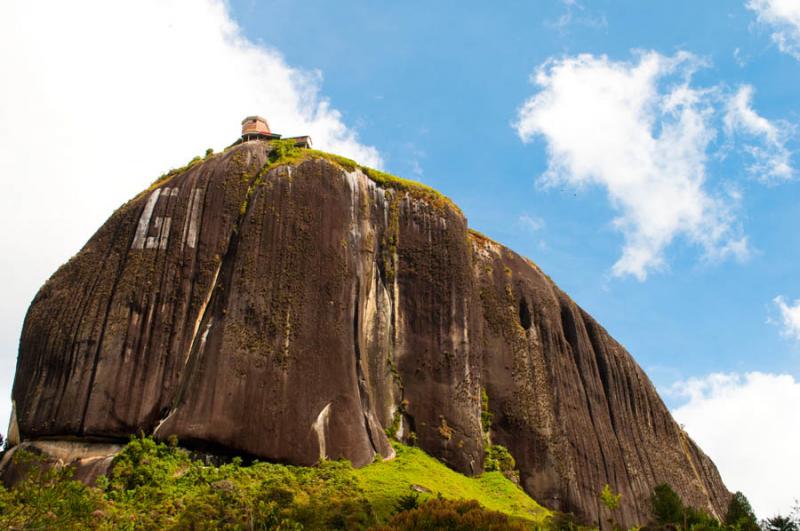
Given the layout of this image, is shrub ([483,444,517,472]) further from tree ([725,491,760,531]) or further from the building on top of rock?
the building on top of rock

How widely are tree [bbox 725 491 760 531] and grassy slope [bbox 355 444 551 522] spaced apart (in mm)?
9587

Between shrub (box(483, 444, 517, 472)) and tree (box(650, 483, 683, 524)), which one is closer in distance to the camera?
shrub (box(483, 444, 517, 472))

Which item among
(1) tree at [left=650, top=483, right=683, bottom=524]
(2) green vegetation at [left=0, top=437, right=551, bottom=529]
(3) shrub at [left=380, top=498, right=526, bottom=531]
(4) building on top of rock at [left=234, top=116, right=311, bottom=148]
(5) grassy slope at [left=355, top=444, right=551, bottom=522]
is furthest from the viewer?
(4) building on top of rock at [left=234, top=116, right=311, bottom=148]

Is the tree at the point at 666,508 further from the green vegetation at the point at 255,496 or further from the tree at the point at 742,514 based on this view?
the green vegetation at the point at 255,496

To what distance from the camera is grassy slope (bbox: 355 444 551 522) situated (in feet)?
88.3

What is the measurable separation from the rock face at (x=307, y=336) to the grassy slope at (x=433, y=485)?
0.87 meters

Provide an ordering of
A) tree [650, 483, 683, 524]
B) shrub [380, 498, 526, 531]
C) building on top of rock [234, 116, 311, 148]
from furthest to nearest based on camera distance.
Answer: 1. building on top of rock [234, 116, 311, 148]
2. tree [650, 483, 683, 524]
3. shrub [380, 498, 526, 531]

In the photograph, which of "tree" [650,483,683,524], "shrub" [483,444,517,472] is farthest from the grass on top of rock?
"tree" [650,483,683,524]

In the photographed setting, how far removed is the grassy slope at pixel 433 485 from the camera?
2692cm

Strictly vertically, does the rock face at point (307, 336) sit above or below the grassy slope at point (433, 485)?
above

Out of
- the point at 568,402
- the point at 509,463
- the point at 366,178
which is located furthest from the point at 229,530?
the point at 568,402

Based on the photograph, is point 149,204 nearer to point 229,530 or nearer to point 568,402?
point 229,530

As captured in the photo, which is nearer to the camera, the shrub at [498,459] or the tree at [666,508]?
the shrub at [498,459]

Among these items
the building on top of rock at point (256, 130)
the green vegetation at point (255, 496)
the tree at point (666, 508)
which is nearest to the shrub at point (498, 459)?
the green vegetation at point (255, 496)
